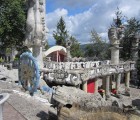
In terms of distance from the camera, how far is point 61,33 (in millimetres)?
61125

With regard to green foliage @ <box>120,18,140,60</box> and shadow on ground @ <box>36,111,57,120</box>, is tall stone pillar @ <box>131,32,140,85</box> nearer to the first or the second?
green foliage @ <box>120,18,140,60</box>

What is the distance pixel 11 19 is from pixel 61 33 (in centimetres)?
2815

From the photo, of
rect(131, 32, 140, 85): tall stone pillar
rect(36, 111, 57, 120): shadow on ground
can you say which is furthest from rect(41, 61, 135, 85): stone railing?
rect(36, 111, 57, 120): shadow on ground

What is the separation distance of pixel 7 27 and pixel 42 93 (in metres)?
20.4

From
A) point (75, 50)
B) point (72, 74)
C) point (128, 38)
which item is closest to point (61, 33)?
point (75, 50)

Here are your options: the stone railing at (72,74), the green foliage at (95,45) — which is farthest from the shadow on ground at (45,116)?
the green foliage at (95,45)

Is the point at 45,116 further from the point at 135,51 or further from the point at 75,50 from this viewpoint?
the point at 75,50

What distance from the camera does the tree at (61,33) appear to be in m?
60.1

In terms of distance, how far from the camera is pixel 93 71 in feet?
73.6

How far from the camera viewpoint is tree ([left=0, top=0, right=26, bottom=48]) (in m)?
32.9

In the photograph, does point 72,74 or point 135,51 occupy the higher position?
point 135,51

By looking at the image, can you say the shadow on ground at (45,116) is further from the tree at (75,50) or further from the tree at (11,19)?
the tree at (75,50)

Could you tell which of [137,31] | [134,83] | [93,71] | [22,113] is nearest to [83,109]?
[22,113]

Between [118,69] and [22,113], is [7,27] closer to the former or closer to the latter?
[118,69]
